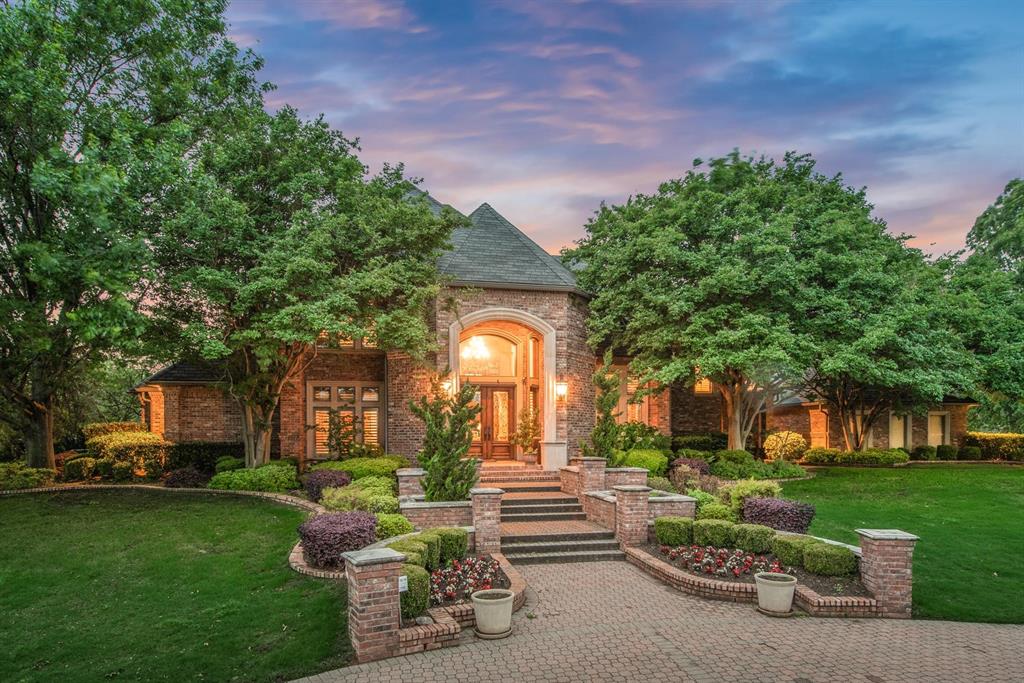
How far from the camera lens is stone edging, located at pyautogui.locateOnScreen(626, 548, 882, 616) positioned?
8633 millimetres

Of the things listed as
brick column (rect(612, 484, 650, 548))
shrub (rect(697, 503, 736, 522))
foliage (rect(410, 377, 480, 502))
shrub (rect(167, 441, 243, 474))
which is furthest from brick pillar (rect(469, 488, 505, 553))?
shrub (rect(167, 441, 243, 474))

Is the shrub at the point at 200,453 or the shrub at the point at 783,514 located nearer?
the shrub at the point at 783,514

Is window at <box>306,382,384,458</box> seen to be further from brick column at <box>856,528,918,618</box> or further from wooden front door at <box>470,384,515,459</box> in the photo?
brick column at <box>856,528,918,618</box>


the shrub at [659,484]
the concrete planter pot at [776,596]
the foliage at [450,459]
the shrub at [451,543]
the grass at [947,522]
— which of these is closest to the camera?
the concrete planter pot at [776,596]

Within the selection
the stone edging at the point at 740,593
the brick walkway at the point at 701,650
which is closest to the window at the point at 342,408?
the stone edging at the point at 740,593

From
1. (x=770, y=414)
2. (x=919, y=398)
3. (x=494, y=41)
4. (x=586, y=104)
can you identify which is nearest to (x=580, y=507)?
(x=586, y=104)

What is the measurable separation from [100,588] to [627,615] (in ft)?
25.1

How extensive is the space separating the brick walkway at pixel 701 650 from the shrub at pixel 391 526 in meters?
2.71

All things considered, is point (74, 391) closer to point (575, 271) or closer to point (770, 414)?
point (575, 271)

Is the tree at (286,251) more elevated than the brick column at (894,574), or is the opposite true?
the tree at (286,251)

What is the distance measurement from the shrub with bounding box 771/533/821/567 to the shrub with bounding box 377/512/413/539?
20.0 ft

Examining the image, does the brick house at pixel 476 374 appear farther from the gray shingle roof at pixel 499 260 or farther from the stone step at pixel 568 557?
the stone step at pixel 568 557

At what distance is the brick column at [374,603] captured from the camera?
6941mm

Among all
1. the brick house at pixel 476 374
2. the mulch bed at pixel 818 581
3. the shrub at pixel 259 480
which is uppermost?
the brick house at pixel 476 374
